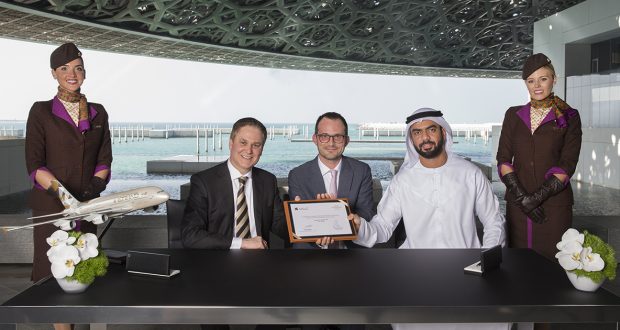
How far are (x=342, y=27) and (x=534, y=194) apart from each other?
28871mm

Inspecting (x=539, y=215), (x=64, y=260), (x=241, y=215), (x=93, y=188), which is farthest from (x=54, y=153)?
(x=539, y=215)

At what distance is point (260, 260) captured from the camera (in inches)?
88.1

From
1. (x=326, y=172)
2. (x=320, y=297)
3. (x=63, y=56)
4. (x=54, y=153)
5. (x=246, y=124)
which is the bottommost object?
(x=320, y=297)

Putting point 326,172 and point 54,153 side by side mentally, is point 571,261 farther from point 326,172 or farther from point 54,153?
point 54,153

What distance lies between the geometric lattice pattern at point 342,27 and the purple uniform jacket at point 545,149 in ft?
52.1

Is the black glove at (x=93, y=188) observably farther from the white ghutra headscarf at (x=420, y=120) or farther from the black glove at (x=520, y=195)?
the black glove at (x=520, y=195)

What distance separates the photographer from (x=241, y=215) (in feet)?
9.33

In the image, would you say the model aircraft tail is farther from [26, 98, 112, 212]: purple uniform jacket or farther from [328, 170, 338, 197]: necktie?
[328, 170, 338, 197]: necktie

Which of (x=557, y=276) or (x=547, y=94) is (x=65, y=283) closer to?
(x=557, y=276)

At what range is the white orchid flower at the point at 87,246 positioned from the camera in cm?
186

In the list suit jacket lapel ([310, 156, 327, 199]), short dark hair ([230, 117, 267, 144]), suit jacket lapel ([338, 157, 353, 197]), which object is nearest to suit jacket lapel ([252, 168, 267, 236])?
short dark hair ([230, 117, 267, 144])

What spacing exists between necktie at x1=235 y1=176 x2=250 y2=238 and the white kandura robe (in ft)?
1.94

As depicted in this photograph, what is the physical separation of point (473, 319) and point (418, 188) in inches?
47.7

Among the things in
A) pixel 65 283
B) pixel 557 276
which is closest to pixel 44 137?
pixel 65 283
